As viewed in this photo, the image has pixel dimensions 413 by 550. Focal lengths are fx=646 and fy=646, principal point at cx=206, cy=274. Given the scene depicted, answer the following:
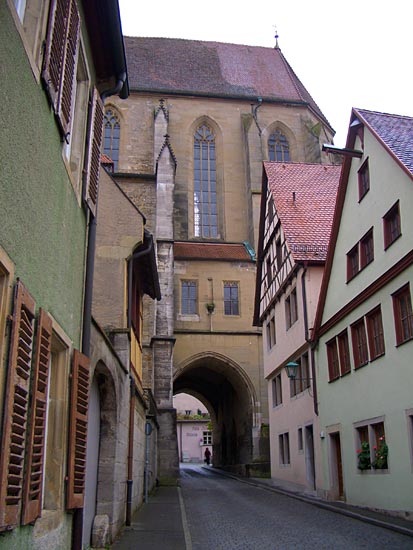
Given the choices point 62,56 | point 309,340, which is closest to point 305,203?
point 309,340

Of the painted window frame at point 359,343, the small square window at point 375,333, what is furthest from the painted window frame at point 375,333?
the painted window frame at point 359,343

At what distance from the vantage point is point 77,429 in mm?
6191

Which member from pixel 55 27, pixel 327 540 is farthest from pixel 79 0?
pixel 327 540

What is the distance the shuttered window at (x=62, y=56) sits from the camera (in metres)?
4.92

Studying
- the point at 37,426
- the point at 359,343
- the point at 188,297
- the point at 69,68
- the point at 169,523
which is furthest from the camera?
the point at 188,297

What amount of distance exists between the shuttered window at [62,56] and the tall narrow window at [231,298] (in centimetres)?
2698

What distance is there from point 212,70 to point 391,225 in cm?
3431

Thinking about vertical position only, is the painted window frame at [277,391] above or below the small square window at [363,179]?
below

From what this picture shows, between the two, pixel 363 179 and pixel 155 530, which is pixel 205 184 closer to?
pixel 363 179

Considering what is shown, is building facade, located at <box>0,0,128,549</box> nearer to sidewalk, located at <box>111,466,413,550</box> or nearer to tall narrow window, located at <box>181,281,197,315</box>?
sidewalk, located at <box>111,466,413,550</box>

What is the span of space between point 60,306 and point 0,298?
1.73 m

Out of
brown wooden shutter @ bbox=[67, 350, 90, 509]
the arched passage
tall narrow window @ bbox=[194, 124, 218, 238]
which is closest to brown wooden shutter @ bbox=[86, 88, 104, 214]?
brown wooden shutter @ bbox=[67, 350, 90, 509]

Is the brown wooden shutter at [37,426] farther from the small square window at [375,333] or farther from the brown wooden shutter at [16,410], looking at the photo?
the small square window at [375,333]

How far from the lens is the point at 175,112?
4000 centimetres
